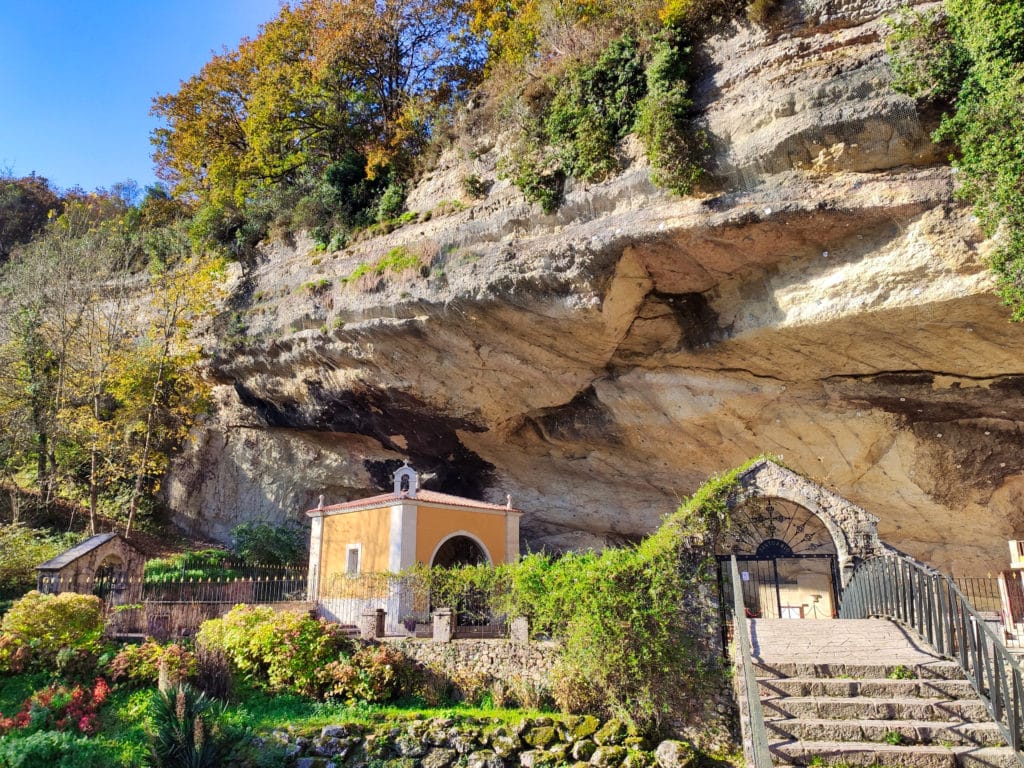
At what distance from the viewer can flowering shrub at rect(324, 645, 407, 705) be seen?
11430 mm

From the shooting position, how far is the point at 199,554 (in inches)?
786

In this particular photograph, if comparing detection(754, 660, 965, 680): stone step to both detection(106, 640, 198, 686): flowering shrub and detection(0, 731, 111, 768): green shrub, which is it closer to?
detection(0, 731, 111, 768): green shrub

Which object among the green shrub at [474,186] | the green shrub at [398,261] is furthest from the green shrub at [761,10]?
the green shrub at [398,261]

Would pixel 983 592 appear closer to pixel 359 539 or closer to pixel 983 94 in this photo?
pixel 983 94

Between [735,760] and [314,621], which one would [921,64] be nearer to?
[735,760]

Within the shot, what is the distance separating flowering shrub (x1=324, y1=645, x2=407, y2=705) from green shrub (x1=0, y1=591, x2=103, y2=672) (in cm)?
416

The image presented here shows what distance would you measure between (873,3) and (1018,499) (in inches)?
393

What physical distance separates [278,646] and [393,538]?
4.38 metres

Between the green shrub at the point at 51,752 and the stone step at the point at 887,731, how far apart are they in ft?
26.9

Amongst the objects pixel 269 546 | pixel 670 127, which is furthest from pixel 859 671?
pixel 269 546

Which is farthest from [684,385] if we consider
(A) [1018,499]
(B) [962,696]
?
(B) [962,696]

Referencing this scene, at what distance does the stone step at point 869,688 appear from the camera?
21.0ft

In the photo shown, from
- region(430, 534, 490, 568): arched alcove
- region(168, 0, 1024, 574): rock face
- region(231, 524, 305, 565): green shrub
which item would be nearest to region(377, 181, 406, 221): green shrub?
region(168, 0, 1024, 574): rock face

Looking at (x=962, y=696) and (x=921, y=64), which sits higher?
(x=921, y=64)
